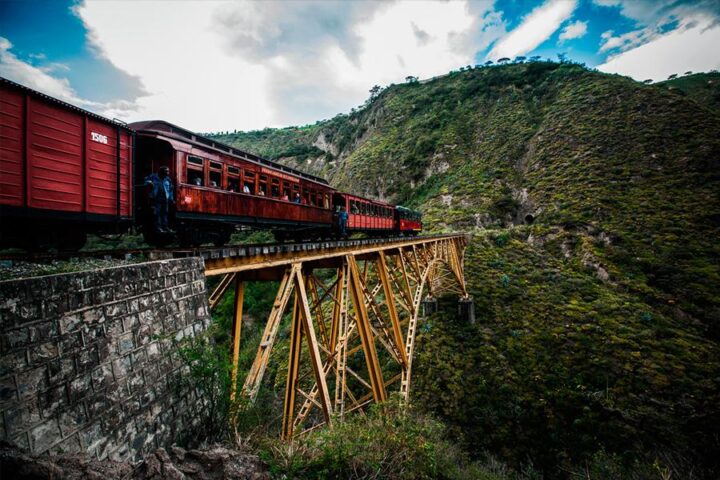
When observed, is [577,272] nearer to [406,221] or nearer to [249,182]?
[406,221]

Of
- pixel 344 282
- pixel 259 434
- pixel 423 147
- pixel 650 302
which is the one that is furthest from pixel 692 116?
pixel 259 434

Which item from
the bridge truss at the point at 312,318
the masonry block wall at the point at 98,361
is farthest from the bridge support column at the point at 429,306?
the masonry block wall at the point at 98,361

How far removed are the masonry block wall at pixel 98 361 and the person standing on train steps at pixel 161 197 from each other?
2.61 m

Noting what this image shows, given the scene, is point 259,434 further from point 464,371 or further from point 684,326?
point 684,326

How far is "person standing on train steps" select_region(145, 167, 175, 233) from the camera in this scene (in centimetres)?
527

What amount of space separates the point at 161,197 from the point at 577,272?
26.6 meters

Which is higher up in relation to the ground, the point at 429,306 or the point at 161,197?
the point at 161,197

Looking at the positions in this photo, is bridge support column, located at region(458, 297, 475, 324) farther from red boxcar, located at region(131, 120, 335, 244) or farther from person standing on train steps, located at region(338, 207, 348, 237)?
red boxcar, located at region(131, 120, 335, 244)

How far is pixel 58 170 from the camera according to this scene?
175 inches

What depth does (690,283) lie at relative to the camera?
18438 millimetres

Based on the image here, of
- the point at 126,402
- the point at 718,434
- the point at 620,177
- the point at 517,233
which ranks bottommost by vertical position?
the point at 718,434

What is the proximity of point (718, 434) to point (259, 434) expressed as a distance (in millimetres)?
17196

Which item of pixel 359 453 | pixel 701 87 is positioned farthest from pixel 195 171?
pixel 701 87

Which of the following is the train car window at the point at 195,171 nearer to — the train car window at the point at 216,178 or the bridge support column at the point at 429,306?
the train car window at the point at 216,178
